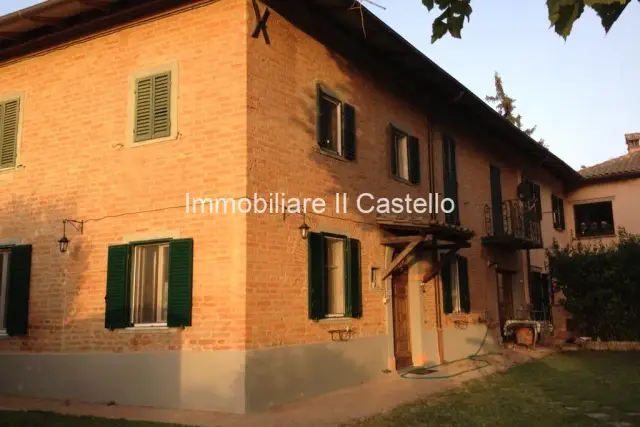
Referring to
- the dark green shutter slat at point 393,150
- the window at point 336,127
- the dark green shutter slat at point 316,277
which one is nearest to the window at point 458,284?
the dark green shutter slat at point 393,150

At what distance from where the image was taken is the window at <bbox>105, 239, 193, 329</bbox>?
29.3 feet

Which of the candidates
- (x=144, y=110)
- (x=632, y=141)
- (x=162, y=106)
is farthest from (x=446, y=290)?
(x=632, y=141)

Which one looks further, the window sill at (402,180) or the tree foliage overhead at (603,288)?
the tree foliage overhead at (603,288)

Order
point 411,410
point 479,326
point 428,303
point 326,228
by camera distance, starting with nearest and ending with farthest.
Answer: point 411,410
point 326,228
point 428,303
point 479,326

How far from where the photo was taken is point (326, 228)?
10.1 meters

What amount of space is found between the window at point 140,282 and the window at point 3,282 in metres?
2.53

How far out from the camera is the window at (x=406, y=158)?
42.9 feet

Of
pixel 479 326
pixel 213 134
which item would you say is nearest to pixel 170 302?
pixel 213 134

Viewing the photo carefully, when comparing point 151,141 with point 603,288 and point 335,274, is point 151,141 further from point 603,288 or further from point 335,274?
point 603,288

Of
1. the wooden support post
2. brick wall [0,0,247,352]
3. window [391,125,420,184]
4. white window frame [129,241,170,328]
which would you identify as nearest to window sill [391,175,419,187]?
window [391,125,420,184]

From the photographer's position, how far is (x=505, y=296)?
59.2ft

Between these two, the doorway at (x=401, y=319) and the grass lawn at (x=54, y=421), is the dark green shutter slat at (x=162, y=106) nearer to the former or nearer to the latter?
the grass lawn at (x=54, y=421)

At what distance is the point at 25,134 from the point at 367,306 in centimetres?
680

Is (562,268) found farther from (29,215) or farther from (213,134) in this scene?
(29,215)
